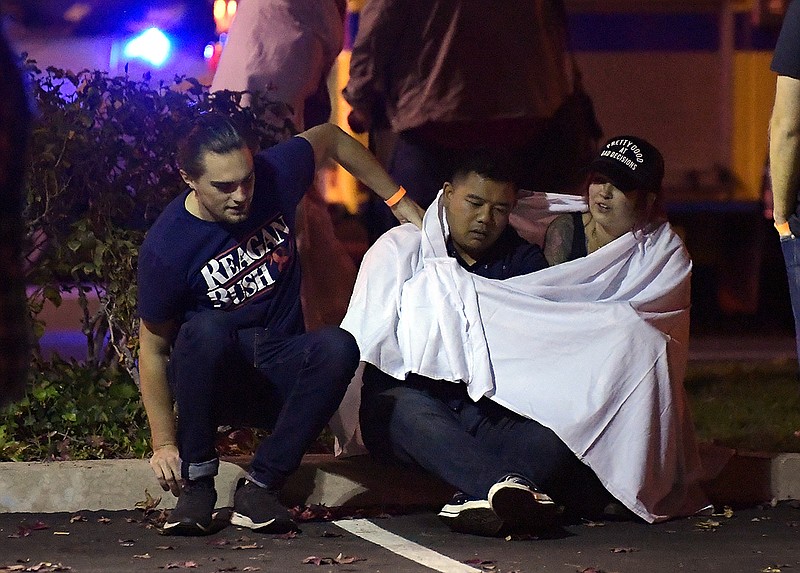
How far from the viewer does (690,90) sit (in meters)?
11.9

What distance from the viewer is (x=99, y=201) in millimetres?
5809

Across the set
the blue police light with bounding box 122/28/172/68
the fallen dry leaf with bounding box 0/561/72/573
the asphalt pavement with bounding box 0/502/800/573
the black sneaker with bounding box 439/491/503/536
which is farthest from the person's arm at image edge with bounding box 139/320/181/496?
the blue police light with bounding box 122/28/172/68

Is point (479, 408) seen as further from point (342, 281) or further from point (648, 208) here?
point (342, 281)

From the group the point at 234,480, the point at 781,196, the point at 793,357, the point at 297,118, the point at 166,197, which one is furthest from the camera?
the point at 793,357

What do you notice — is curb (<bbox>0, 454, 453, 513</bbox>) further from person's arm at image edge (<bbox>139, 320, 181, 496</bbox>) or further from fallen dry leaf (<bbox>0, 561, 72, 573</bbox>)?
fallen dry leaf (<bbox>0, 561, 72, 573</bbox>)

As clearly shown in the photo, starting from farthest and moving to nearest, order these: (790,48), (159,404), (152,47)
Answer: (152,47) < (159,404) < (790,48)

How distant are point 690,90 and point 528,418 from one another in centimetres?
727

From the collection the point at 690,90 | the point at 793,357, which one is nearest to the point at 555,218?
the point at 793,357

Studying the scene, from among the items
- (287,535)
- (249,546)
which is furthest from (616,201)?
(249,546)

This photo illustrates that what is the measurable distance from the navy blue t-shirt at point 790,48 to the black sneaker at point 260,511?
2030 mm

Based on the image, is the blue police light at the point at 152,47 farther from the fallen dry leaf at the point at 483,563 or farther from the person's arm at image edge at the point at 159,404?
the fallen dry leaf at the point at 483,563

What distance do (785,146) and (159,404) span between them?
2092 mm

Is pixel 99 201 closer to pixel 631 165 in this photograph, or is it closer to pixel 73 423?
pixel 73 423

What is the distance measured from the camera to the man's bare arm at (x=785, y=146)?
438 centimetres
